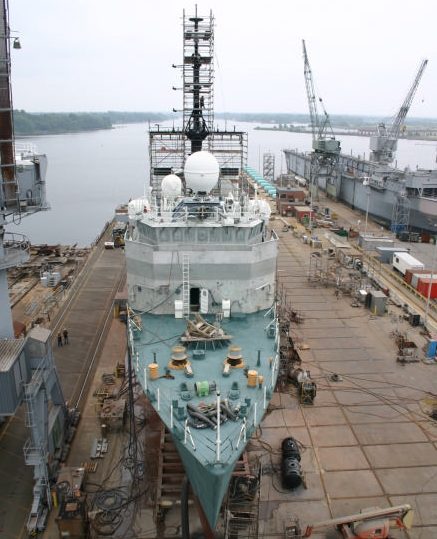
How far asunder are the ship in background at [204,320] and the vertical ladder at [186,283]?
4 cm

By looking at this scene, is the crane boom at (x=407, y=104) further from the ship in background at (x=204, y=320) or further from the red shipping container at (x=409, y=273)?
the ship in background at (x=204, y=320)

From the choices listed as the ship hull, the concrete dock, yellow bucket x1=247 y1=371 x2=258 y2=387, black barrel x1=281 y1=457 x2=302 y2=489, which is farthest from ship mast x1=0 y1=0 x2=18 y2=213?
the ship hull

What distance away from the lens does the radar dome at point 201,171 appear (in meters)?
18.8

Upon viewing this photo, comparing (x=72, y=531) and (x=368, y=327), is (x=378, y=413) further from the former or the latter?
(x=72, y=531)

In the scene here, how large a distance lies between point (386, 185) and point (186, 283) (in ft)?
142

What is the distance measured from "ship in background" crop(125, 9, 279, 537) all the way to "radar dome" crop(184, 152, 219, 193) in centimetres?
4

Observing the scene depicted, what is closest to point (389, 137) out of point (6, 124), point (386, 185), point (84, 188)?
point (386, 185)

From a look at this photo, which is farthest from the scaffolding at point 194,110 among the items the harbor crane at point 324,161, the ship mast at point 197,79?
the harbor crane at point 324,161

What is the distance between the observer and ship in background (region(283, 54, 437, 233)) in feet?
157

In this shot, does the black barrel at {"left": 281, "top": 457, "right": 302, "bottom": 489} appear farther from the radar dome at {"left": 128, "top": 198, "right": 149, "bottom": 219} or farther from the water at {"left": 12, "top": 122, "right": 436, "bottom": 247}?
the water at {"left": 12, "top": 122, "right": 436, "bottom": 247}

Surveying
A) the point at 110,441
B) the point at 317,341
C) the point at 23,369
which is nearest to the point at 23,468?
the point at 110,441

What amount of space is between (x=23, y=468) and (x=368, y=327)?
60.1 feet

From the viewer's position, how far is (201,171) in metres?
18.9

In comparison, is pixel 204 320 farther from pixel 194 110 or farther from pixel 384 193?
pixel 384 193
